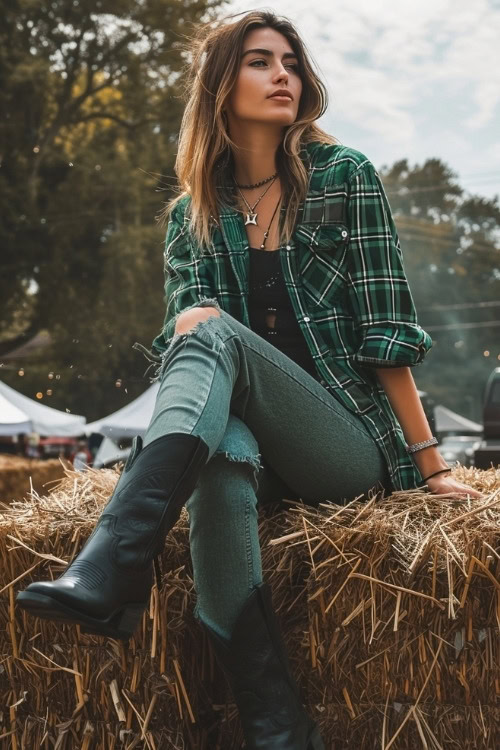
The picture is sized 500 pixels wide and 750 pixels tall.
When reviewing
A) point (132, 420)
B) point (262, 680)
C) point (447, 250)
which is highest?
point (447, 250)

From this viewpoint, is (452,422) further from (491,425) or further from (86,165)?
(491,425)

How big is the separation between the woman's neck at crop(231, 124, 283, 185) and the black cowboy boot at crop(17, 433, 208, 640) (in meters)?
0.97

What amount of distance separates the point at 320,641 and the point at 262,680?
0.15 m

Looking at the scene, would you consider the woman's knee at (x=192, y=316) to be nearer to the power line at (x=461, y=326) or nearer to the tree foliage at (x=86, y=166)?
the tree foliage at (x=86, y=166)

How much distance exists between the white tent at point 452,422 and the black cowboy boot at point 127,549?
863 inches

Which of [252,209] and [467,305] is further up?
[467,305]

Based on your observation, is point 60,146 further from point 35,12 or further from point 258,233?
point 258,233

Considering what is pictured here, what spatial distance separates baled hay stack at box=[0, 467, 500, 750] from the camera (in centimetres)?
165

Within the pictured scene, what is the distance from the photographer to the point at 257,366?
1.77 metres

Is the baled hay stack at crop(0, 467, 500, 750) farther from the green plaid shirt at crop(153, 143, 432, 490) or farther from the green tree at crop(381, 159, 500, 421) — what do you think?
the green tree at crop(381, 159, 500, 421)

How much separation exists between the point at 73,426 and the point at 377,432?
39.6ft

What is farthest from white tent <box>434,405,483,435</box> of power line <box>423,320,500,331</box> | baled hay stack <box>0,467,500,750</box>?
baled hay stack <box>0,467,500,750</box>

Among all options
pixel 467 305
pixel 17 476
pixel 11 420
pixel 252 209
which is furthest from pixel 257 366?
pixel 467 305

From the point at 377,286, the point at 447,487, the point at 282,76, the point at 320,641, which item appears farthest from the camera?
the point at 282,76
